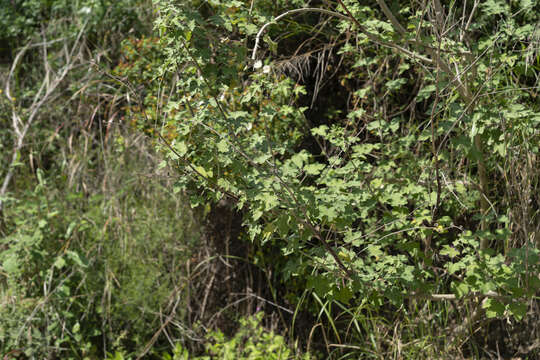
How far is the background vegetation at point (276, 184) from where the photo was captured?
205 centimetres

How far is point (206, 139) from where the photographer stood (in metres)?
2.05

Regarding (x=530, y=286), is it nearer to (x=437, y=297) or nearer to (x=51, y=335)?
(x=437, y=297)

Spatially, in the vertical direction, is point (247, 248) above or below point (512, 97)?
below

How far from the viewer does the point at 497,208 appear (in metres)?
2.71

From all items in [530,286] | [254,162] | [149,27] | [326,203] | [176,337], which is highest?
[149,27]

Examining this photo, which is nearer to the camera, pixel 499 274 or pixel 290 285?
pixel 499 274

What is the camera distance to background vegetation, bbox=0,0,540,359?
80.7 inches

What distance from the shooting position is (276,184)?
1.97 m

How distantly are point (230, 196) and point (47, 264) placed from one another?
176 centimetres

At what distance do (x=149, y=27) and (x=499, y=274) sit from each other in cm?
299

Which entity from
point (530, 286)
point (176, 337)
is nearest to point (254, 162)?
point (530, 286)

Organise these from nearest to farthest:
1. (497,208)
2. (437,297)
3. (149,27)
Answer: (437,297)
(497,208)
(149,27)

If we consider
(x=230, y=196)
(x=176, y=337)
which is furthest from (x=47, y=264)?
(x=230, y=196)


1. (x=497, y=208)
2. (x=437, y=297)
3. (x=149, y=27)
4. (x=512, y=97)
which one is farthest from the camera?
(x=149, y=27)
